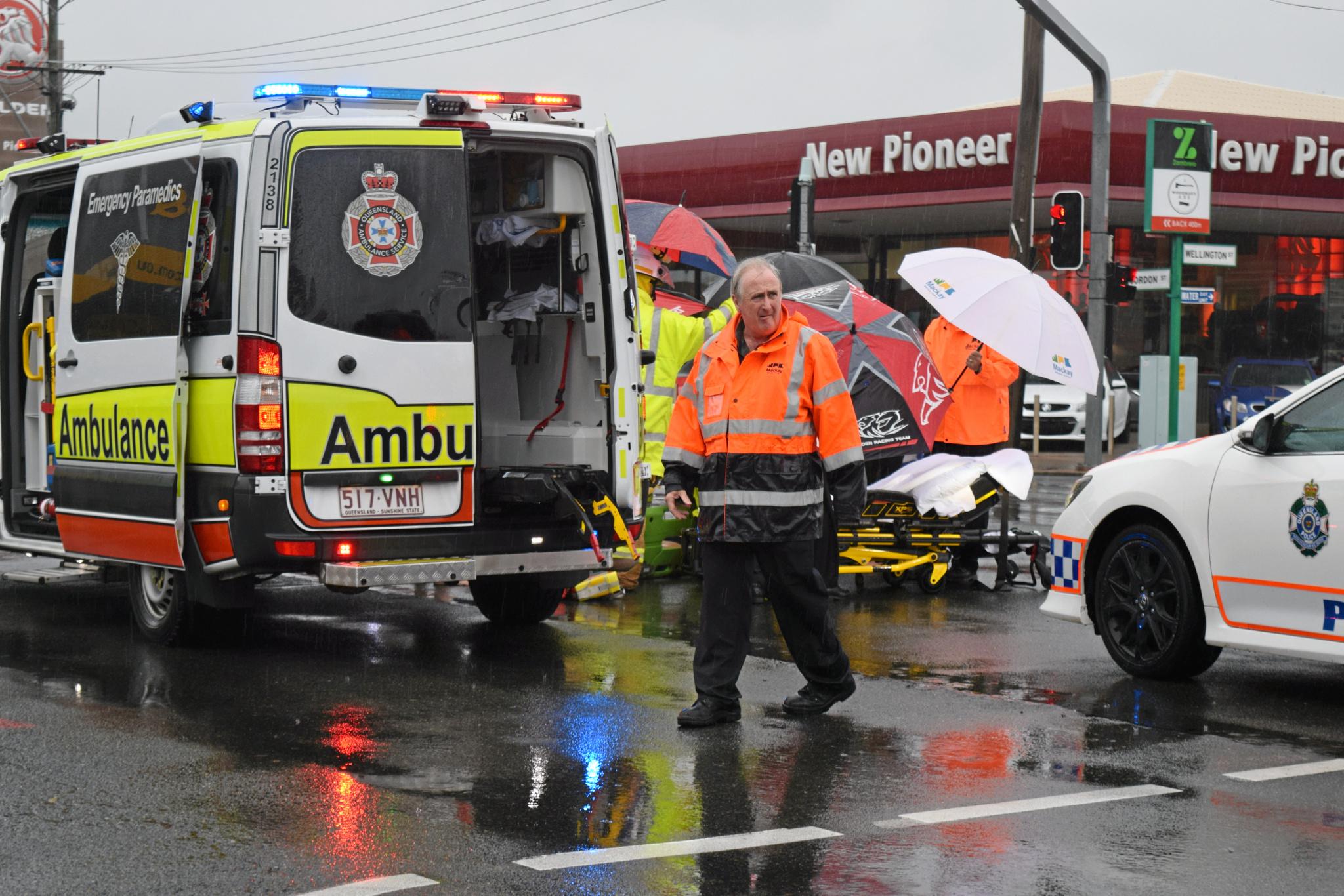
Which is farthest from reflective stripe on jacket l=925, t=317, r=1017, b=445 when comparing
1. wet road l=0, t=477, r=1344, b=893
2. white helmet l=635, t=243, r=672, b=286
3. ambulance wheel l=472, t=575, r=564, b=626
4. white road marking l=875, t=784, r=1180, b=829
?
white road marking l=875, t=784, r=1180, b=829

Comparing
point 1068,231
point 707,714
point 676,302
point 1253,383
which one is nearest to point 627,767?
point 707,714

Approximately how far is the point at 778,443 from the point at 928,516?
14.9 feet

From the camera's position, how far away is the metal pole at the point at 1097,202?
1627cm

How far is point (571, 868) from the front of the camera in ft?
16.0

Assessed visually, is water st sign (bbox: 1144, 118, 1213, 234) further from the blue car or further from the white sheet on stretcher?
the blue car

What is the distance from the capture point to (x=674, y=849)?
5.10 m

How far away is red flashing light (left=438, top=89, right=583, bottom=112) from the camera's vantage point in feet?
27.6

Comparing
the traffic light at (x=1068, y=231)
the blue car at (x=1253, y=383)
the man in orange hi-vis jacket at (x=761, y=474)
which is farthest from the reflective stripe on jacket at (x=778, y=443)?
the blue car at (x=1253, y=383)

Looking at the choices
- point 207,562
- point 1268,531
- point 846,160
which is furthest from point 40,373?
point 846,160

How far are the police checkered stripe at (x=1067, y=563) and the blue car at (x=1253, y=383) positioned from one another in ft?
64.2

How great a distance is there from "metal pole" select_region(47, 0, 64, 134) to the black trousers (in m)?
39.2

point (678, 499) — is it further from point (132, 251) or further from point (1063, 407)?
point (1063, 407)

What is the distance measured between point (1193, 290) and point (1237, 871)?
45.6ft

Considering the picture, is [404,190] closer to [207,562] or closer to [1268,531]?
[207,562]
